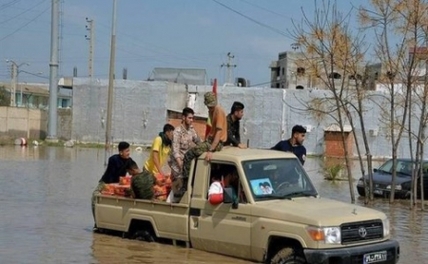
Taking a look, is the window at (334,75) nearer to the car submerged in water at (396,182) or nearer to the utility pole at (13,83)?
the car submerged in water at (396,182)

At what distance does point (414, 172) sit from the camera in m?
20.8

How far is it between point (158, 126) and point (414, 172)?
3797cm

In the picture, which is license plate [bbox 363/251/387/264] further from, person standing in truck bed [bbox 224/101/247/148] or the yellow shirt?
the yellow shirt

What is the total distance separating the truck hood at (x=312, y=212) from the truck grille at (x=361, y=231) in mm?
59

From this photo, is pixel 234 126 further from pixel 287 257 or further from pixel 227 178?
pixel 287 257

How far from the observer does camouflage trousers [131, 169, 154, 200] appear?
11.8 metres

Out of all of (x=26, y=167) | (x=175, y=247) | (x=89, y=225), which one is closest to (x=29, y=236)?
(x=89, y=225)

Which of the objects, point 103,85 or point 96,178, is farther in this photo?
point 103,85

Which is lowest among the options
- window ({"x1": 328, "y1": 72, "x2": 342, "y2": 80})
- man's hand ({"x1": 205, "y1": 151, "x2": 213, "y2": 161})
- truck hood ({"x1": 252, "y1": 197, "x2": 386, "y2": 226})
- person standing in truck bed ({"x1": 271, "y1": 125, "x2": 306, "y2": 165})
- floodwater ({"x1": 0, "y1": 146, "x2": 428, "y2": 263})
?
floodwater ({"x1": 0, "y1": 146, "x2": 428, "y2": 263})

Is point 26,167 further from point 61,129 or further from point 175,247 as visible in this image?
point 61,129

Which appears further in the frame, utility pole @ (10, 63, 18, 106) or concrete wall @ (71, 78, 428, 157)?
utility pole @ (10, 63, 18, 106)

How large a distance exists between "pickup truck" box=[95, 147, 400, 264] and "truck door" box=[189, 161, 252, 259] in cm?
1

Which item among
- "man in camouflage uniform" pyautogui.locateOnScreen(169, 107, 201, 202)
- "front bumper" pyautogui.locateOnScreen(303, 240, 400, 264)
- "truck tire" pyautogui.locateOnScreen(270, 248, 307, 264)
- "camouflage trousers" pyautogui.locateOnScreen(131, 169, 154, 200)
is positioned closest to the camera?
"front bumper" pyautogui.locateOnScreen(303, 240, 400, 264)

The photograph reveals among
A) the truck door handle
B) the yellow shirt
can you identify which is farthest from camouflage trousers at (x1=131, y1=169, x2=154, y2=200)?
the yellow shirt
